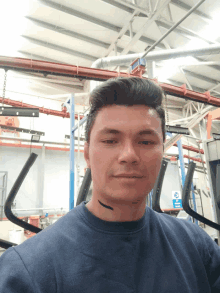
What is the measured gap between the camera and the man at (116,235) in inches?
18.4

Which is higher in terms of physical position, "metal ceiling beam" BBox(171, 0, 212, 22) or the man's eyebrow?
"metal ceiling beam" BBox(171, 0, 212, 22)

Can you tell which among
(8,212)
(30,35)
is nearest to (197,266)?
(8,212)

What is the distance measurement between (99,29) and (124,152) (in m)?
4.59

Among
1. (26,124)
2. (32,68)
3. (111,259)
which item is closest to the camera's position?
(111,259)

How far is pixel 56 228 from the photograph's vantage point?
55 centimetres

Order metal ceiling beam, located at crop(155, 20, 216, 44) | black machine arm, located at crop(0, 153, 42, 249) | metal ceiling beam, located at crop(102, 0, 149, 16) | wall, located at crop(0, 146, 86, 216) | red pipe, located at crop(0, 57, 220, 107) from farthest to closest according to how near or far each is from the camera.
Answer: wall, located at crop(0, 146, 86, 216)
metal ceiling beam, located at crop(155, 20, 216, 44)
metal ceiling beam, located at crop(102, 0, 149, 16)
red pipe, located at crop(0, 57, 220, 107)
black machine arm, located at crop(0, 153, 42, 249)

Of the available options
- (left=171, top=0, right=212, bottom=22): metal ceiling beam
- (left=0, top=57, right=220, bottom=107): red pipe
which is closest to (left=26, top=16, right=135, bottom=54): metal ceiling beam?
(left=171, top=0, right=212, bottom=22): metal ceiling beam

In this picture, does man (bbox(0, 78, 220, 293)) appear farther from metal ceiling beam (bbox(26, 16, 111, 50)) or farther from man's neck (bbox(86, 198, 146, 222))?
metal ceiling beam (bbox(26, 16, 111, 50))

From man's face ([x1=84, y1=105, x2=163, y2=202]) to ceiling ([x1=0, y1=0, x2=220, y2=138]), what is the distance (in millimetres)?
3510

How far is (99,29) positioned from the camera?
4297 mm

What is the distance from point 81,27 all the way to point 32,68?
2.23 metres

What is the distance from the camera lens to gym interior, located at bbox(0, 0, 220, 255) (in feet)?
7.01

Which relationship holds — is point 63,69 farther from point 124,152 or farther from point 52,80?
point 52,80

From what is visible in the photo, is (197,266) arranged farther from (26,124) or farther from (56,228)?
(26,124)
